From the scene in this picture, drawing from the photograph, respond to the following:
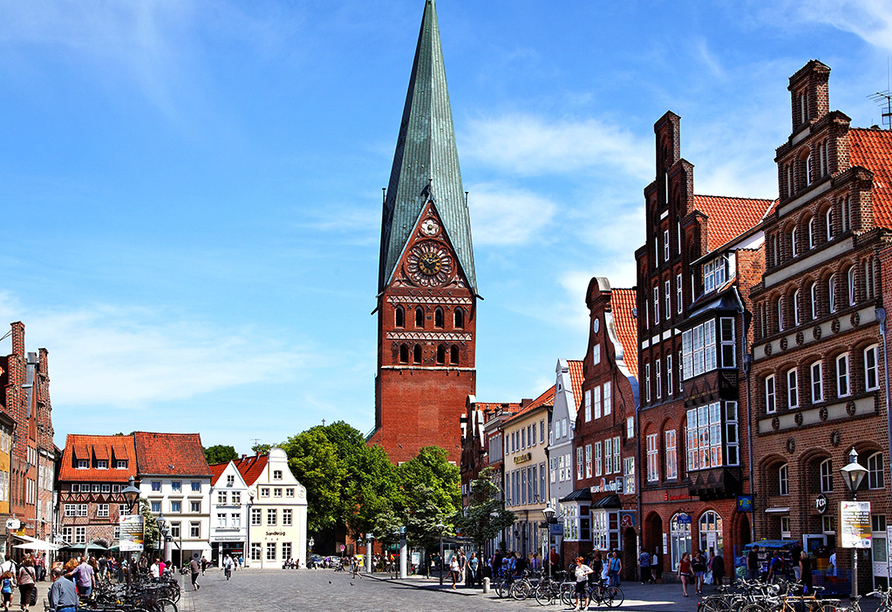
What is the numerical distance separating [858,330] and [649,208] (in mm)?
18203

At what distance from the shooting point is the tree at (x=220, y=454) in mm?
136875

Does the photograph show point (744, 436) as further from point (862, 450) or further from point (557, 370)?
point (557, 370)

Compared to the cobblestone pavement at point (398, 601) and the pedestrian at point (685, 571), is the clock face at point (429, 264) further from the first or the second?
the pedestrian at point (685, 571)

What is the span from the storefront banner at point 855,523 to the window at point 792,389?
1729cm

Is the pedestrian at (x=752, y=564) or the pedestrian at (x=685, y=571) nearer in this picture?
the pedestrian at (x=752, y=564)

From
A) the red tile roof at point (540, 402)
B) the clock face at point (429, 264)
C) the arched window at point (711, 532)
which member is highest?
the clock face at point (429, 264)

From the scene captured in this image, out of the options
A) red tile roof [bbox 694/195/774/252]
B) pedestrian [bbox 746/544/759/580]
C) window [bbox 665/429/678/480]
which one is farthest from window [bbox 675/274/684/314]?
pedestrian [bbox 746/544/759/580]

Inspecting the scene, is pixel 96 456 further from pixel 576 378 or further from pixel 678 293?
pixel 678 293

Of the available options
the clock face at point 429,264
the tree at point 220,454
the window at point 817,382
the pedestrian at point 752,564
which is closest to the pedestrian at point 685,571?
the pedestrian at point 752,564

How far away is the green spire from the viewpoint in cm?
12456

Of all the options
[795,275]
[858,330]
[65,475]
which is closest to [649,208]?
[795,275]

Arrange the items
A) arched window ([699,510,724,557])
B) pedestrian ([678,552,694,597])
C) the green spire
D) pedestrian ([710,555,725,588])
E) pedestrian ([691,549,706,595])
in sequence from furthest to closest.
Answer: the green spire, arched window ([699,510,724,557]), pedestrian ([710,555,725,588]), pedestrian ([691,549,706,595]), pedestrian ([678,552,694,597])

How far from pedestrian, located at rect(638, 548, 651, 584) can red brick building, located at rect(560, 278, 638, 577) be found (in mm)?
2932

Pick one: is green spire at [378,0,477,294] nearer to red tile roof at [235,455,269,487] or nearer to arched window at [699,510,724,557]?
red tile roof at [235,455,269,487]
